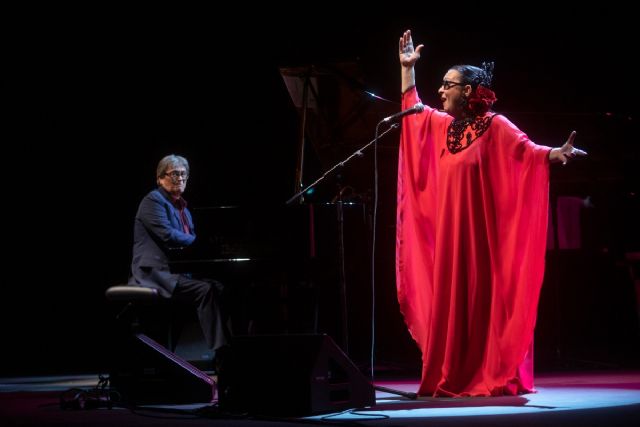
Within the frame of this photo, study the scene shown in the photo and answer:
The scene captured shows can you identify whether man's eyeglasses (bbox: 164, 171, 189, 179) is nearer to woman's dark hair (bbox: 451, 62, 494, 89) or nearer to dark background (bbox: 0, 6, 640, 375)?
dark background (bbox: 0, 6, 640, 375)

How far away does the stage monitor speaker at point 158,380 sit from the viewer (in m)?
4.22

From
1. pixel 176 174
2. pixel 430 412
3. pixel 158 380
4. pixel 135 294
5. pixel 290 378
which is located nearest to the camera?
pixel 290 378

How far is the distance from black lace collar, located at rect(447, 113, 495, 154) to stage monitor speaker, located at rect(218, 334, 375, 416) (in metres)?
1.46

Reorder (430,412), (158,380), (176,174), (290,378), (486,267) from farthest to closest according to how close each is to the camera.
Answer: (176,174), (486,267), (158,380), (430,412), (290,378)

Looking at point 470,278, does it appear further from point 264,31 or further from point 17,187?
point 17,187

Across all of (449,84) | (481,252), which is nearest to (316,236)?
(481,252)

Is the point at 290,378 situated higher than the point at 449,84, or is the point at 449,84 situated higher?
the point at 449,84

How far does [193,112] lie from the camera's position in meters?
7.64

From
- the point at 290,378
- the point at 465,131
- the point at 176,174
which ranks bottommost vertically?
the point at 290,378

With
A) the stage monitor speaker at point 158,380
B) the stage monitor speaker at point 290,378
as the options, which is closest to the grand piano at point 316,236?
the stage monitor speaker at point 290,378

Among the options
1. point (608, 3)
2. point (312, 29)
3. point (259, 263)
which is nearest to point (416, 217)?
point (259, 263)

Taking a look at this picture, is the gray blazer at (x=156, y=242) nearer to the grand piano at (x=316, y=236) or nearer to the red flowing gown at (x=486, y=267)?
the grand piano at (x=316, y=236)

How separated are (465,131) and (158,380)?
209 cm

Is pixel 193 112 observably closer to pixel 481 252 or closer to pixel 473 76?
pixel 473 76
